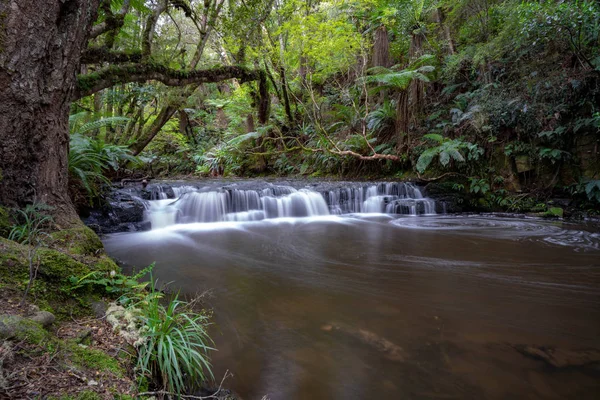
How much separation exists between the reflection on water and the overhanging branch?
242 centimetres

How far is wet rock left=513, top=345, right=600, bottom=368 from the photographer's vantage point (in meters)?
2.07

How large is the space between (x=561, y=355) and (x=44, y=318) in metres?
3.14

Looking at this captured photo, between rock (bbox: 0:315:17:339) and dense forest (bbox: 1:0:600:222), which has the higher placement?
dense forest (bbox: 1:0:600:222)

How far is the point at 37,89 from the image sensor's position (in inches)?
109

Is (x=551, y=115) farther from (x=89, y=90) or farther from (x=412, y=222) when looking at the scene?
(x=89, y=90)

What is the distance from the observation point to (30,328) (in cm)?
131

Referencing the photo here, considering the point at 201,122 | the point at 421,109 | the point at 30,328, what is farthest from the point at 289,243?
the point at 201,122

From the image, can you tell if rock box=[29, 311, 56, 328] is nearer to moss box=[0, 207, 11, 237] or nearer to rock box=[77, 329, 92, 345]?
rock box=[77, 329, 92, 345]

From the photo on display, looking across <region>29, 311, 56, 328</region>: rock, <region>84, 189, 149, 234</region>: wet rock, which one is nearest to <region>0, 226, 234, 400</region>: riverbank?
<region>29, 311, 56, 328</region>: rock

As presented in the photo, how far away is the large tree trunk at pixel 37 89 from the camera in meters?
2.58

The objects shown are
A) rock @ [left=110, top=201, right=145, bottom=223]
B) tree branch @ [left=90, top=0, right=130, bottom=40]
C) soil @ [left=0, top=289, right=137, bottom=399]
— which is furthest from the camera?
rock @ [left=110, top=201, right=145, bottom=223]

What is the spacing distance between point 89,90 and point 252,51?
6195 millimetres

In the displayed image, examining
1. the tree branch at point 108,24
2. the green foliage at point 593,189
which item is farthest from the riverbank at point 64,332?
the green foliage at point 593,189

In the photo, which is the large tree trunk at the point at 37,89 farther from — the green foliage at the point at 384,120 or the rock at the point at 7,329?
the green foliage at the point at 384,120
